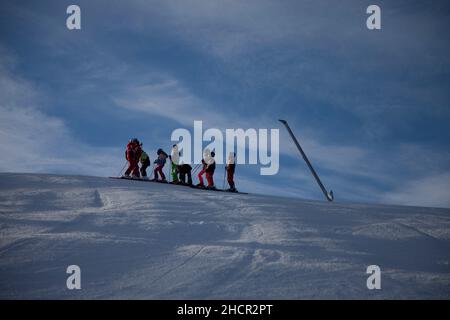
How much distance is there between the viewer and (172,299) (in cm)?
410

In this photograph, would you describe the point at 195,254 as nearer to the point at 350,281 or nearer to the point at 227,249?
the point at 227,249

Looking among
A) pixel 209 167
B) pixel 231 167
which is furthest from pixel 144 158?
pixel 231 167

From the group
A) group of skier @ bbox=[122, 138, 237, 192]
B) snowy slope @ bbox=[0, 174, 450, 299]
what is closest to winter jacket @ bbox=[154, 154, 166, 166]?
group of skier @ bbox=[122, 138, 237, 192]

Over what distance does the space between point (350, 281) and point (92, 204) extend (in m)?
6.05

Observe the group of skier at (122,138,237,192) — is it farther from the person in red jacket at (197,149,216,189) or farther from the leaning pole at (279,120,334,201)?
the leaning pole at (279,120,334,201)

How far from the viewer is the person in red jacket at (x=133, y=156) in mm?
16125

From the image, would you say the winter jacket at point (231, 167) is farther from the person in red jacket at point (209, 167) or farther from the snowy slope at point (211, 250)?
the snowy slope at point (211, 250)

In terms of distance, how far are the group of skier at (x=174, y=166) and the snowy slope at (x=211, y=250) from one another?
264 inches

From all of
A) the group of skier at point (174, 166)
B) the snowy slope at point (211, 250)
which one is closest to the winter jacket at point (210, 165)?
the group of skier at point (174, 166)

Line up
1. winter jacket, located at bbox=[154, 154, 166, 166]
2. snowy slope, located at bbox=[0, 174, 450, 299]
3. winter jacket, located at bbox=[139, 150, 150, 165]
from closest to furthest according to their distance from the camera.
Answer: snowy slope, located at bbox=[0, 174, 450, 299] → winter jacket, located at bbox=[139, 150, 150, 165] → winter jacket, located at bbox=[154, 154, 166, 166]

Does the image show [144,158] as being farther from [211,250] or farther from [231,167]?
[211,250]

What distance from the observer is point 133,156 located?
16156 millimetres

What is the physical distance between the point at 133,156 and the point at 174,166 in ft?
6.17

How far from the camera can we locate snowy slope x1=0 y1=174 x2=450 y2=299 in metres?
4.35
